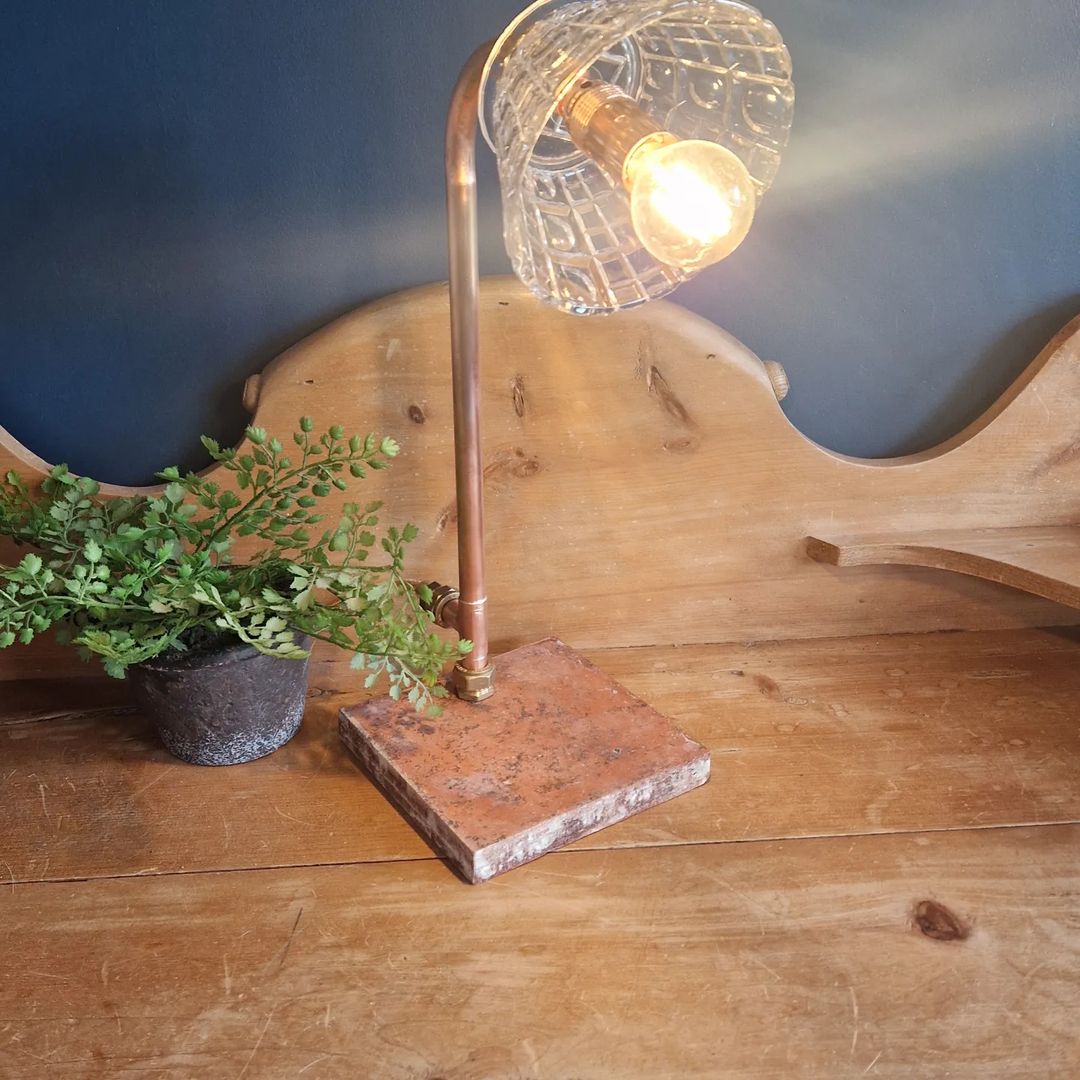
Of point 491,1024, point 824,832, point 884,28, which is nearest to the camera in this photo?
point 491,1024

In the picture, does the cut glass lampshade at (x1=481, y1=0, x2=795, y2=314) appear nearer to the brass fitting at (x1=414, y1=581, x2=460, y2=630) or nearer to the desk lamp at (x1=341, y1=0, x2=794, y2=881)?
the desk lamp at (x1=341, y1=0, x2=794, y2=881)

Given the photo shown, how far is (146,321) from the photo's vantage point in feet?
2.75

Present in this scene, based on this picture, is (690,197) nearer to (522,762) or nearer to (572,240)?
(572,240)

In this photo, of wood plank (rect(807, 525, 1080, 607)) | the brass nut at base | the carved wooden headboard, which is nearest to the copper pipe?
the brass nut at base

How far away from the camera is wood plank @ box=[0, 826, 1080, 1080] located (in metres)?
0.55

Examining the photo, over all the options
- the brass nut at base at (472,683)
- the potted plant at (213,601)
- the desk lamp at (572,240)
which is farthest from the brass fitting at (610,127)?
the brass nut at base at (472,683)

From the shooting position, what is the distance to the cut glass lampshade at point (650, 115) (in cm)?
60

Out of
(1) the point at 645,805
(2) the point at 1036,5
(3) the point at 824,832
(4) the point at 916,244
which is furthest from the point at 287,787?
(2) the point at 1036,5

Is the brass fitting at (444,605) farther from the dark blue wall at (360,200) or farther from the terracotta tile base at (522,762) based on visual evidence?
the dark blue wall at (360,200)

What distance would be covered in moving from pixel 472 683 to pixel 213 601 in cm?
21

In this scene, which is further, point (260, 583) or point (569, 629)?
point (569, 629)

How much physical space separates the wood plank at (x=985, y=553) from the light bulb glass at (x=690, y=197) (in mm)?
414

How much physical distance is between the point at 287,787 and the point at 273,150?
481 mm

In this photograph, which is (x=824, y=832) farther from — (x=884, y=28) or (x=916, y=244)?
(x=884, y=28)
